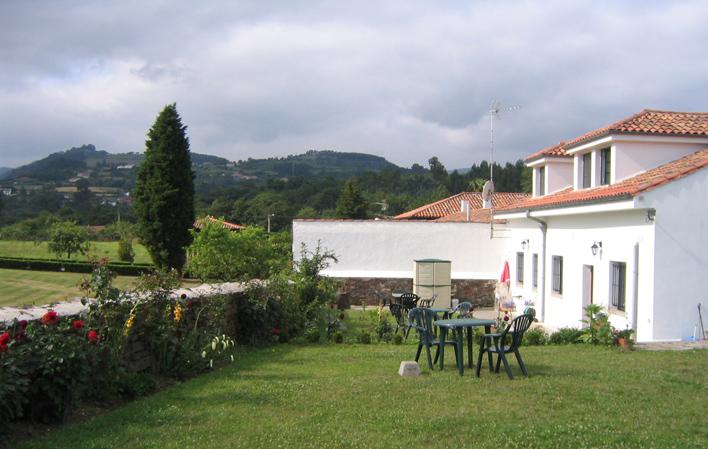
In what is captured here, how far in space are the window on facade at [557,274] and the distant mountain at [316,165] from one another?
9635 centimetres

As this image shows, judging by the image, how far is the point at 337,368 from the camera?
9938mm

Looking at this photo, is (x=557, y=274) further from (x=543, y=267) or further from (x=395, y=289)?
(x=395, y=289)

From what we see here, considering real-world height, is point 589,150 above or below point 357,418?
above

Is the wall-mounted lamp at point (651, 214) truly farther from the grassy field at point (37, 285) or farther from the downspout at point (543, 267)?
the grassy field at point (37, 285)

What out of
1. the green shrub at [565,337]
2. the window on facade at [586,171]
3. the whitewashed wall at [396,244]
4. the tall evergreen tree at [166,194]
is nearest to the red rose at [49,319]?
the green shrub at [565,337]

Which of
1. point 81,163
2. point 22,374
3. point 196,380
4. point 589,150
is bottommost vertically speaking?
point 196,380

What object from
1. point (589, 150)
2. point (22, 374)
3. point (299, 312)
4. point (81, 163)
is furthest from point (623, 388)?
point (81, 163)

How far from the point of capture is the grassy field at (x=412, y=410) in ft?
19.0

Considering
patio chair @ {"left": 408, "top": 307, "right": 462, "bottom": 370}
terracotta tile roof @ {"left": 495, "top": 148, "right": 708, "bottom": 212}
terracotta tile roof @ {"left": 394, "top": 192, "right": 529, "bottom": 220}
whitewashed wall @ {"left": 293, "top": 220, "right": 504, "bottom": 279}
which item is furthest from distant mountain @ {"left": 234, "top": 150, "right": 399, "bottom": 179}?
patio chair @ {"left": 408, "top": 307, "right": 462, "bottom": 370}

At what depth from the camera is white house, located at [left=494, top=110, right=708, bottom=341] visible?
42.8 feet

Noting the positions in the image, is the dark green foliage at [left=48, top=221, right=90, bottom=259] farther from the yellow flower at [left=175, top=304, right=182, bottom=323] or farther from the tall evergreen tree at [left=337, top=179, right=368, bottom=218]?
the yellow flower at [left=175, top=304, right=182, bottom=323]

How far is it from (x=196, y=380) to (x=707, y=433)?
596cm

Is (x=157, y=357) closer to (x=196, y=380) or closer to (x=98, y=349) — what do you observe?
(x=196, y=380)

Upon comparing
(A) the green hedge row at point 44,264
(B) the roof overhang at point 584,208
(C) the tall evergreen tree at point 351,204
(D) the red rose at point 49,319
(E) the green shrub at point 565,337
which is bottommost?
(E) the green shrub at point 565,337
